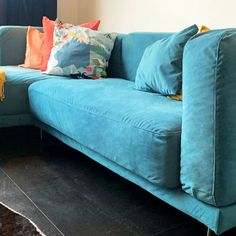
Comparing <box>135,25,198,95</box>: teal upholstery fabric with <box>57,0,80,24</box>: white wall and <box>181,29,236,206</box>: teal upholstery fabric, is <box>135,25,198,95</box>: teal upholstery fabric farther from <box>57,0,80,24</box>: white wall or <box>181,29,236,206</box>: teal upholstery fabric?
<box>57,0,80,24</box>: white wall

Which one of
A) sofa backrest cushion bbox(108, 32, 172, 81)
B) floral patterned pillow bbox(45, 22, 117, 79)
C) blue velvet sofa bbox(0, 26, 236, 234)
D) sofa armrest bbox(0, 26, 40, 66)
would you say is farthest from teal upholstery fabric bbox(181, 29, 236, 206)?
sofa armrest bbox(0, 26, 40, 66)

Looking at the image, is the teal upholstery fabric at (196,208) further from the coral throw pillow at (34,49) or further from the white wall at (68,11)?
the white wall at (68,11)

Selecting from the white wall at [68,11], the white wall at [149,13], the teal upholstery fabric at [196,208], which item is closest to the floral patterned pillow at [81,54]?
the white wall at [149,13]

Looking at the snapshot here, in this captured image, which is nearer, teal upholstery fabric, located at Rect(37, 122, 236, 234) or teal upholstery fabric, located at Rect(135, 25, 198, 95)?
teal upholstery fabric, located at Rect(37, 122, 236, 234)

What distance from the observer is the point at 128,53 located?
2479 millimetres

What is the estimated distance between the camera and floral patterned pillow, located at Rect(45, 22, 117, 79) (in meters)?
2.42

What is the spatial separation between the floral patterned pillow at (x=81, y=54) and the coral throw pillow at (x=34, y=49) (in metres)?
0.27

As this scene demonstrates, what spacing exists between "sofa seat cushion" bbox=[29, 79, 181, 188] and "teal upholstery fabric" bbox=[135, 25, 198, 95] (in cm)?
6

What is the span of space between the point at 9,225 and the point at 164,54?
3.52ft

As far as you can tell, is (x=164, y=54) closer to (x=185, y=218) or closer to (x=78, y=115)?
(x=78, y=115)

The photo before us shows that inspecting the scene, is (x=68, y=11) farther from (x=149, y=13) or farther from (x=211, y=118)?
(x=211, y=118)

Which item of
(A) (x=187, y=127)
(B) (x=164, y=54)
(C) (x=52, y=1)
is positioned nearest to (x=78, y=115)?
(B) (x=164, y=54)

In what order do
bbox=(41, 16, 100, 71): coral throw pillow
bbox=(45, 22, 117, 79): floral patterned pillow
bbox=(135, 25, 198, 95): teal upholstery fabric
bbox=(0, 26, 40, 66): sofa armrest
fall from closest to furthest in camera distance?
bbox=(135, 25, 198, 95): teal upholstery fabric → bbox=(45, 22, 117, 79): floral patterned pillow → bbox=(41, 16, 100, 71): coral throw pillow → bbox=(0, 26, 40, 66): sofa armrest

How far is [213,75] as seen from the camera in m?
1.17
